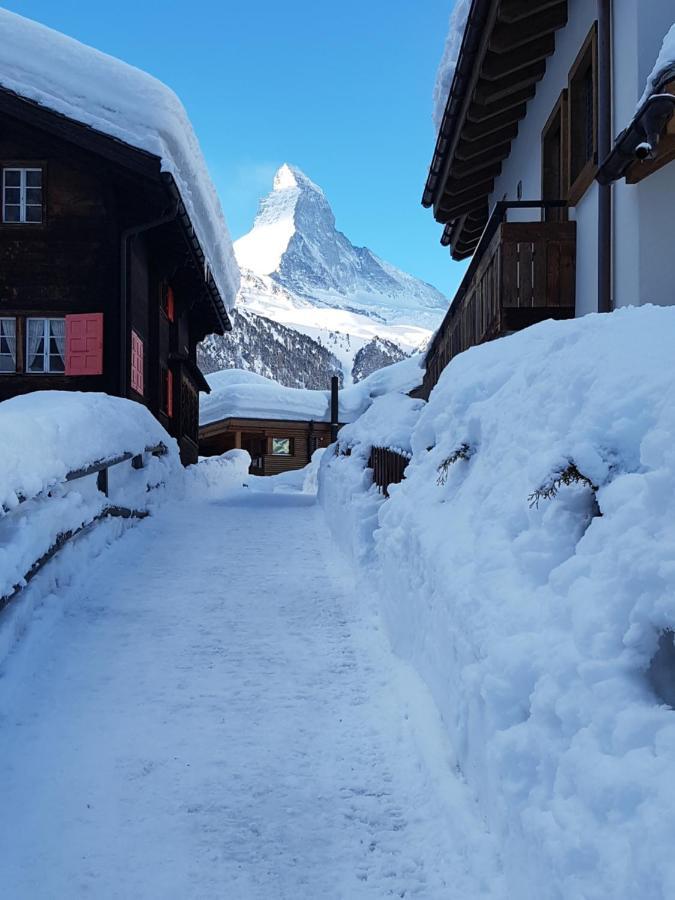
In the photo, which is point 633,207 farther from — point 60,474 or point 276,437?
point 276,437

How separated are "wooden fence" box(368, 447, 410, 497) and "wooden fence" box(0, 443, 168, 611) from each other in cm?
259

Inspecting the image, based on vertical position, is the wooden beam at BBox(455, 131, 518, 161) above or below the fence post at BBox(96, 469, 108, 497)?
above

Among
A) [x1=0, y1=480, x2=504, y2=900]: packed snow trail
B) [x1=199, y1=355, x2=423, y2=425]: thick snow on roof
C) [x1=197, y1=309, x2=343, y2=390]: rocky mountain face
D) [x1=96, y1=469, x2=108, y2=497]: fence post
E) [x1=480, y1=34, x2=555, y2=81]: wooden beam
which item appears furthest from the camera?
[x1=197, y1=309, x2=343, y2=390]: rocky mountain face

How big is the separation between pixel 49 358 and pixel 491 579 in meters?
11.9

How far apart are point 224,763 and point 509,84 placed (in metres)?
9.29

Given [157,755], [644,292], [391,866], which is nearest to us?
[391,866]

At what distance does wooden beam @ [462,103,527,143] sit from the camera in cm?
1061

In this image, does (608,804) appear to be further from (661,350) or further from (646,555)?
(661,350)

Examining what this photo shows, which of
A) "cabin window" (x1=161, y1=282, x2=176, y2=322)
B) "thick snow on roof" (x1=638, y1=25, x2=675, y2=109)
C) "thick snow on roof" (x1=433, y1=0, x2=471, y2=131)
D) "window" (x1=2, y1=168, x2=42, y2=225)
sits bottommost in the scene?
"thick snow on roof" (x1=638, y1=25, x2=675, y2=109)

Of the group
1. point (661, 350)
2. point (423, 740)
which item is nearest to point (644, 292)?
point (661, 350)

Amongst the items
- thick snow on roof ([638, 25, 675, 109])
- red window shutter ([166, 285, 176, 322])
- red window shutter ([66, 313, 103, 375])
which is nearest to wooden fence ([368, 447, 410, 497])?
thick snow on roof ([638, 25, 675, 109])

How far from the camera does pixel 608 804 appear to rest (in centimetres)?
181

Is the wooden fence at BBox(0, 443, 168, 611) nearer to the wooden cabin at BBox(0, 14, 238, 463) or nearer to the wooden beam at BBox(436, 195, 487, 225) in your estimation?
the wooden cabin at BBox(0, 14, 238, 463)

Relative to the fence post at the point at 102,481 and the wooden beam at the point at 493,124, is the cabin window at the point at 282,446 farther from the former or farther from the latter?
the fence post at the point at 102,481
